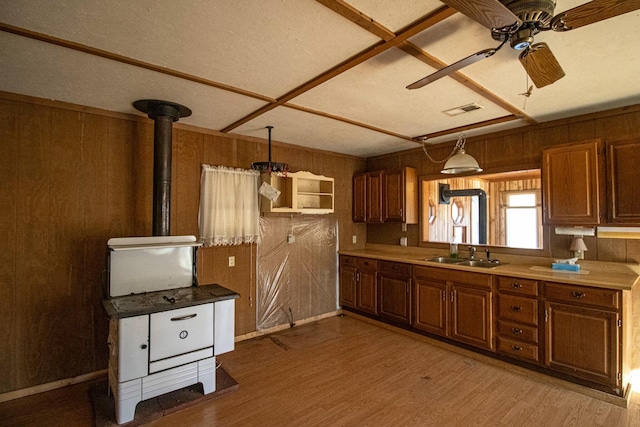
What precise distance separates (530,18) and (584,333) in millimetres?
2433

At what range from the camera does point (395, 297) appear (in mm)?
3885

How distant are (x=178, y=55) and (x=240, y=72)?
1.26 feet

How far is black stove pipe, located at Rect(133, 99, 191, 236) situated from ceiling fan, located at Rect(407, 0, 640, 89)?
2253 mm

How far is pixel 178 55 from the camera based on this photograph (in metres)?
1.88

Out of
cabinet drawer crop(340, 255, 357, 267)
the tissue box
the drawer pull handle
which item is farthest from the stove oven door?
the tissue box

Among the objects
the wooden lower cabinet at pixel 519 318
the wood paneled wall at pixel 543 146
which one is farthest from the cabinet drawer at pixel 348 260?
the wooden lower cabinet at pixel 519 318

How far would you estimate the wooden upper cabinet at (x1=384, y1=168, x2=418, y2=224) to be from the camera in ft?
13.8

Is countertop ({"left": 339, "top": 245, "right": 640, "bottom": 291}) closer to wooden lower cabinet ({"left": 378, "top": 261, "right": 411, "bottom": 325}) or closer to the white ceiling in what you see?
wooden lower cabinet ({"left": 378, "top": 261, "right": 411, "bottom": 325})

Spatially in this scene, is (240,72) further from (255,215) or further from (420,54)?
(255,215)

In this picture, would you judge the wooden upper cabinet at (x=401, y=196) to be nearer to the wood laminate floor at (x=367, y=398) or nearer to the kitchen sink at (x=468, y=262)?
the kitchen sink at (x=468, y=262)

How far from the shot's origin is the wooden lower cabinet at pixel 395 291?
375 centimetres

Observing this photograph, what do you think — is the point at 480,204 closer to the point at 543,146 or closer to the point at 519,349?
the point at 543,146

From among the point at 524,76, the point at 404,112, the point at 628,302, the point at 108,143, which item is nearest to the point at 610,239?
the point at 628,302

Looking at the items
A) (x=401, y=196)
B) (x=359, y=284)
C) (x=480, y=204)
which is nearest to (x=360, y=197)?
(x=401, y=196)
